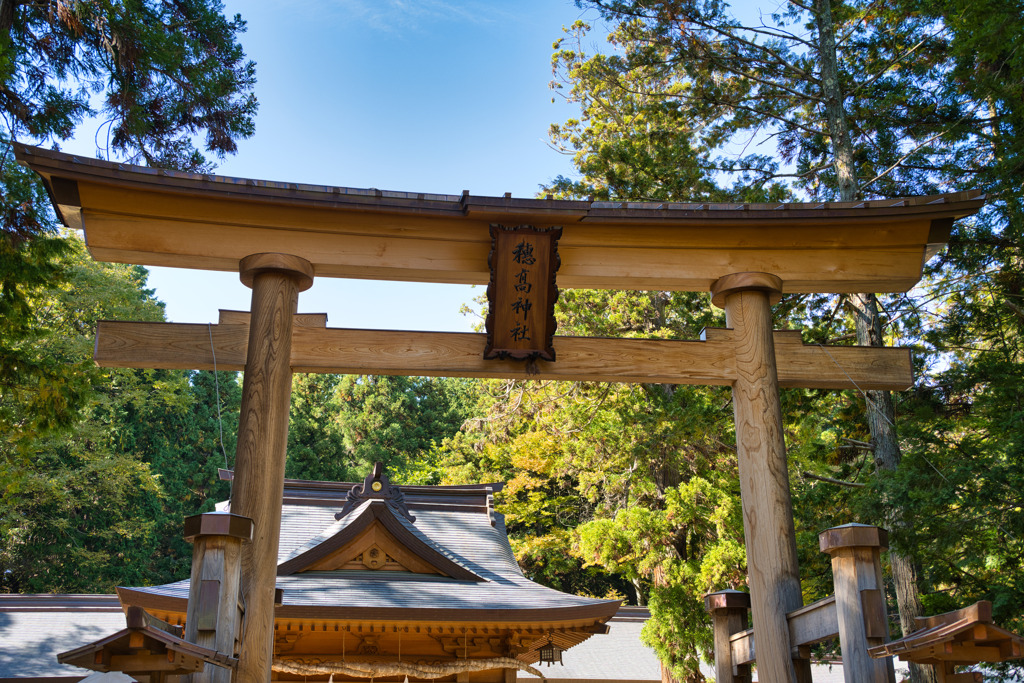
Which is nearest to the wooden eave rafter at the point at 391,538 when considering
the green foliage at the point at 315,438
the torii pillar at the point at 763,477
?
the torii pillar at the point at 763,477

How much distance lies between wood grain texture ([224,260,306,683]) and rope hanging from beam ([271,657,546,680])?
3796mm

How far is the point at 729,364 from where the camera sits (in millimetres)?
4418

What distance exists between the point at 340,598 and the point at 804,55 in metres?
8.92

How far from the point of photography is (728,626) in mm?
4480

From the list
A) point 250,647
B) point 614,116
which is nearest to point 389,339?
point 250,647

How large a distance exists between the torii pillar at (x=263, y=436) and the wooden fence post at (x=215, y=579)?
0.44 meters

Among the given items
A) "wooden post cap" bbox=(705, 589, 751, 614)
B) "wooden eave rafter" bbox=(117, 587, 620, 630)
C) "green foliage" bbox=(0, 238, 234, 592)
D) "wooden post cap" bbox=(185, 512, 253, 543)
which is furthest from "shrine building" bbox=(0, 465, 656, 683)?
"green foliage" bbox=(0, 238, 234, 592)

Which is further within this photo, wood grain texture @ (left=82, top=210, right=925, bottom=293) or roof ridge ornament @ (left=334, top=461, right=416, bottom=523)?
roof ridge ornament @ (left=334, top=461, right=416, bottom=523)

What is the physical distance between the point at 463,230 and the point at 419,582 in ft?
15.5

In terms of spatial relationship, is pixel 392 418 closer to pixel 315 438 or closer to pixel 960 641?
pixel 315 438

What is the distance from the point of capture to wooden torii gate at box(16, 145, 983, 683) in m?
3.99

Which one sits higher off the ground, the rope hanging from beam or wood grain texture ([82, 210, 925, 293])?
wood grain texture ([82, 210, 925, 293])

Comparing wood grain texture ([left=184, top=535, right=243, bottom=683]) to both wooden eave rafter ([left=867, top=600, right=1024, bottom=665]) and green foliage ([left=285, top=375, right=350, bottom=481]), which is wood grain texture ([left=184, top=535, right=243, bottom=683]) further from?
green foliage ([left=285, top=375, right=350, bottom=481])

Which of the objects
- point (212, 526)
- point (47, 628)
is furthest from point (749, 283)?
point (47, 628)
